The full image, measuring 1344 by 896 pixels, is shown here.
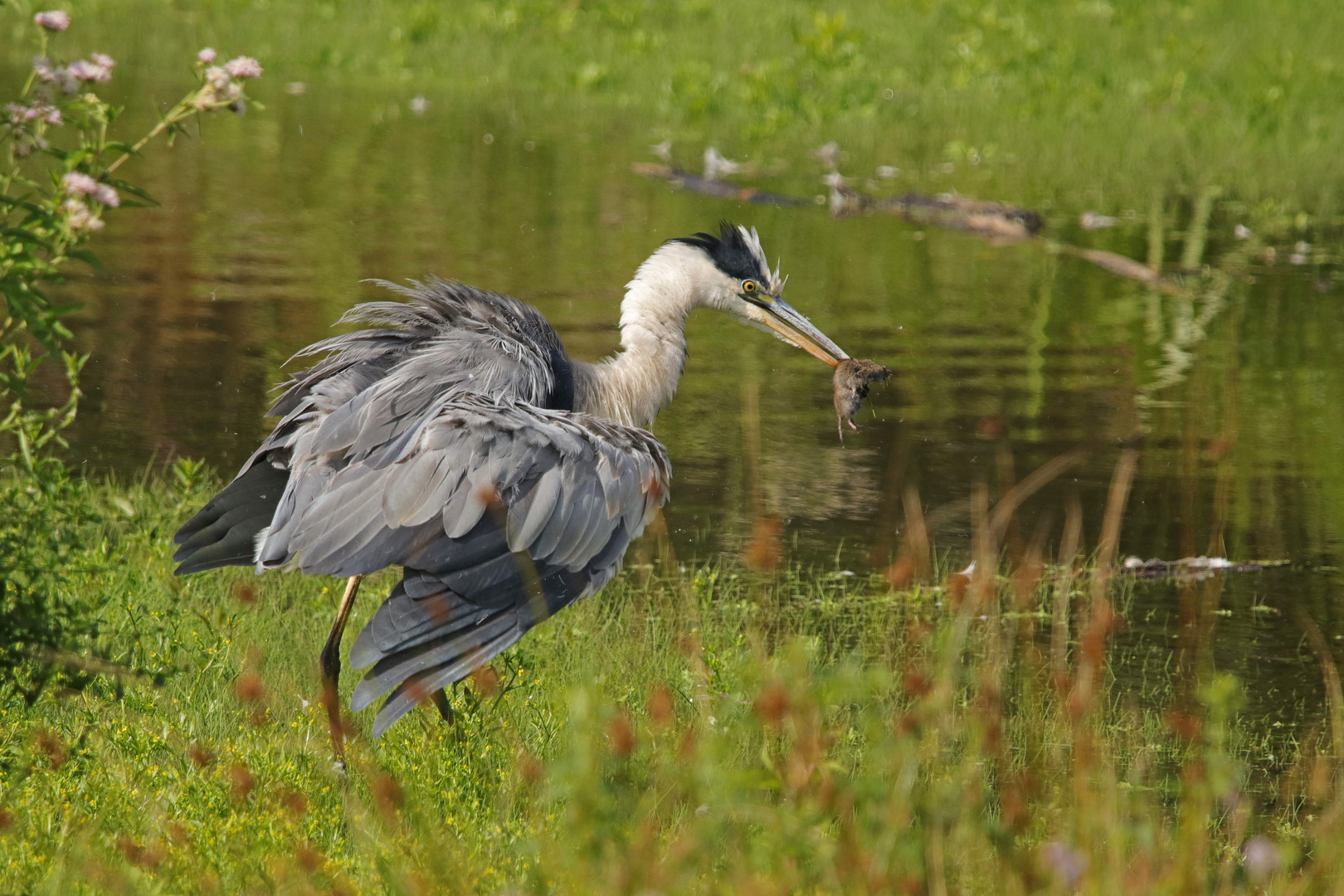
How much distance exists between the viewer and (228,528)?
5.14 meters

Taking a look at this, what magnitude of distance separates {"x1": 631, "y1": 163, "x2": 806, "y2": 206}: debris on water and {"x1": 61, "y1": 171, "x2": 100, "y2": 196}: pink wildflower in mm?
9749

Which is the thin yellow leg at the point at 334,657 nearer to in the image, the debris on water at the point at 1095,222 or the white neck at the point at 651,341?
the white neck at the point at 651,341

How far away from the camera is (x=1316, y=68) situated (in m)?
18.6

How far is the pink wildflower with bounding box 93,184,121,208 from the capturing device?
4777 millimetres

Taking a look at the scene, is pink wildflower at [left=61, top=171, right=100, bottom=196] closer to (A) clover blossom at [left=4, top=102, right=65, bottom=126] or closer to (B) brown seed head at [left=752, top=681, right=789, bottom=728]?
(A) clover blossom at [left=4, top=102, right=65, bottom=126]

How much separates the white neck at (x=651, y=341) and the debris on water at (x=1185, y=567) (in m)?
2.07

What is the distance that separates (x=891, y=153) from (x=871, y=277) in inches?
186

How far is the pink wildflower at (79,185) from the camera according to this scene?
4801mm

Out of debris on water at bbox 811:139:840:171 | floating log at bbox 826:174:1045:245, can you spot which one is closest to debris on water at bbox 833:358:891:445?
floating log at bbox 826:174:1045:245

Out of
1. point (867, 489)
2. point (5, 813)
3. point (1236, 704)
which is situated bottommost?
point (867, 489)

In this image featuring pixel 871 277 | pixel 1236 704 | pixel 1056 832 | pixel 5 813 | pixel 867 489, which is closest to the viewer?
pixel 1236 704

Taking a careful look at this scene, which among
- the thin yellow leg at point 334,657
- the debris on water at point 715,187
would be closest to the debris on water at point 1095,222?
the debris on water at point 715,187

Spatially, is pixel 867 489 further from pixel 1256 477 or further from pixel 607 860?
pixel 607 860

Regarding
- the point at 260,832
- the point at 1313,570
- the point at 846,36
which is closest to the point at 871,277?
the point at 1313,570
